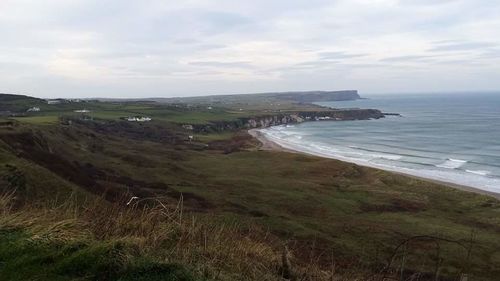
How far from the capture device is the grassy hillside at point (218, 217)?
256 inches

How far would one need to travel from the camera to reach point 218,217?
20.2m

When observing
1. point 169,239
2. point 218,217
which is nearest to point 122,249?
point 169,239

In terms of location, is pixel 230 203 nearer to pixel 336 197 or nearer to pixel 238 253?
pixel 336 197

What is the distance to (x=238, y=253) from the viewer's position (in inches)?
287

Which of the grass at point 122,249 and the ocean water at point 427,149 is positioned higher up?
the grass at point 122,249

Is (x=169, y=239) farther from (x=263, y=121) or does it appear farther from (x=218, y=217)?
(x=263, y=121)

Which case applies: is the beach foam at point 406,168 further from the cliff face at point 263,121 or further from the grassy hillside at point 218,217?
the cliff face at point 263,121

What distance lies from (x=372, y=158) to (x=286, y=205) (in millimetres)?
48049

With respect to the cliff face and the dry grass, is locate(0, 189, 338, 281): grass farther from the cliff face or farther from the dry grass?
the cliff face

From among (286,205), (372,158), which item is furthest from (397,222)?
(372,158)

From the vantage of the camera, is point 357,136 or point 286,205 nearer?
point 286,205

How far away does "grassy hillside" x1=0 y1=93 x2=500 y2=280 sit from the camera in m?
6.49

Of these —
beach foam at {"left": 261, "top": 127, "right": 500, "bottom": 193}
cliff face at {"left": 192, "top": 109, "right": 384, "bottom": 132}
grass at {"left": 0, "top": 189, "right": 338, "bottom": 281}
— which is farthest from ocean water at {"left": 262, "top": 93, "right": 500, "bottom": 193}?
grass at {"left": 0, "top": 189, "right": 338, "bottom": 281}

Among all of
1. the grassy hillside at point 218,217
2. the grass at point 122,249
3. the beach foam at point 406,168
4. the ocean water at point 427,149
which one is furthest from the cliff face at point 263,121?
the grass at point 122,249
